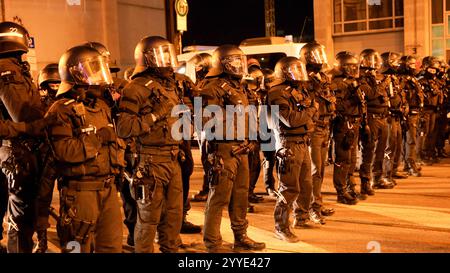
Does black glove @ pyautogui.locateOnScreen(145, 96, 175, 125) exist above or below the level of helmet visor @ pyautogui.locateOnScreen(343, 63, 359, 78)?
below

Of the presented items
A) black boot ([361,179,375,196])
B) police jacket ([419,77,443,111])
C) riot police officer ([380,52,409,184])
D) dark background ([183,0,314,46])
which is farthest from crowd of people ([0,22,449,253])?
dark background ([183,0,314,46])

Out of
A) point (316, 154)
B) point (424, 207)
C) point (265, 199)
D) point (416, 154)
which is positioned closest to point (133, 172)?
point (316, 154)

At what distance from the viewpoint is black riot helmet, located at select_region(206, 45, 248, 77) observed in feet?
21.4

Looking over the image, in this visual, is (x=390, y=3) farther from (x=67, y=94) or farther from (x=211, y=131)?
(x=67, y=94)

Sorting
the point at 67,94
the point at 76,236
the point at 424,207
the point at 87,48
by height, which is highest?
the point at 87,48

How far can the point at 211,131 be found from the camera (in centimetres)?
633

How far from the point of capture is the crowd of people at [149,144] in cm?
476

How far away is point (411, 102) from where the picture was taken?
37.4 ft

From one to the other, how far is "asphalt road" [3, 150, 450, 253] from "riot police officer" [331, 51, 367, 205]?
684mm

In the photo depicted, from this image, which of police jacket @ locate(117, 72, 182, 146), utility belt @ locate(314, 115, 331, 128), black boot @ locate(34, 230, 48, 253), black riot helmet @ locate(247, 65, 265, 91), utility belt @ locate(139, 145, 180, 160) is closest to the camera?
police jacket @ locate(117, 72, 182, 146)

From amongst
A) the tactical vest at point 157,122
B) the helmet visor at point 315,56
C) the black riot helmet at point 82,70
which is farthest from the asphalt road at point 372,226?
the black riot helmet at point 82,70

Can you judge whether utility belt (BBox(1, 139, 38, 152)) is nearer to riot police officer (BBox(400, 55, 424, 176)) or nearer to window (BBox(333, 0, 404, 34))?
riot police officer (BBox(400, 55, 424, 176))

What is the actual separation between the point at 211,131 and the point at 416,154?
303 inches

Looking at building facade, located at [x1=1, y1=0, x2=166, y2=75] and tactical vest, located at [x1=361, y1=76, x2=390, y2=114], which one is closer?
tactical vest, located at [x1=361, y1=76, x2=390, y2=114]
